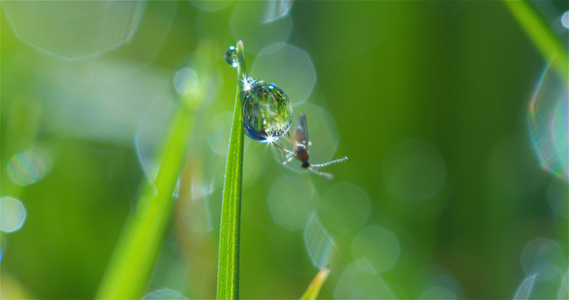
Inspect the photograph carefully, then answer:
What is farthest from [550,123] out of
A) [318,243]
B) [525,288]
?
[318,243]

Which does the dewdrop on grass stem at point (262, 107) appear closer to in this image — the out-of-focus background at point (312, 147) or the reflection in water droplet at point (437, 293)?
the out-of-focus background at point (312, 147)

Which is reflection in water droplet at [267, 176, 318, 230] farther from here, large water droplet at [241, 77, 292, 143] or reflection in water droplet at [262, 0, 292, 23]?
large water droplet at [241, 77, 292, 143]

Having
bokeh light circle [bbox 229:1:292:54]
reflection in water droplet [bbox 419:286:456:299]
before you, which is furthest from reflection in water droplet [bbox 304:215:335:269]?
bokeh light circle [bbox 229:1:292:54]

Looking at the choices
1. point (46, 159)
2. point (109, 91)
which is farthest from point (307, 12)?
point (46, 159)

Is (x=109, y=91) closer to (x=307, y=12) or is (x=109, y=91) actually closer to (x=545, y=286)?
(x=307, y=12)

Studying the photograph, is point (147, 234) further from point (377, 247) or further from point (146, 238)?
point (377, 247)

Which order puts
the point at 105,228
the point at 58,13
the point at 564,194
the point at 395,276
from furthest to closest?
the point at 58,13 → the point at 564,194 → the point at 105,228 → the point at 395,276
